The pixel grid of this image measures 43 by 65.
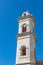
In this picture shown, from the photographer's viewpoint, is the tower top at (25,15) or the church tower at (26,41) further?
the tower top at (25,15)

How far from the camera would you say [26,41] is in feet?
88.2

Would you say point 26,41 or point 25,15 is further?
point 25,15

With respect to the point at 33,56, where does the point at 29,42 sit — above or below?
above

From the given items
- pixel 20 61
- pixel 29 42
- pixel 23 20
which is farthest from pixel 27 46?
pixel 23 20

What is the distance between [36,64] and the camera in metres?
26.2

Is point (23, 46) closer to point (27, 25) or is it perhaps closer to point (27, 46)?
point (27, 46)

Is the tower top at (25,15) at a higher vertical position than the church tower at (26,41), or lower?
higher

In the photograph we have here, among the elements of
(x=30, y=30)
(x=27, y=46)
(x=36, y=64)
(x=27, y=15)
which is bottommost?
(x=36, y=64)

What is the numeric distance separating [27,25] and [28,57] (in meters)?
5.09

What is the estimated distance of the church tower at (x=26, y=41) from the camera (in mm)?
25656

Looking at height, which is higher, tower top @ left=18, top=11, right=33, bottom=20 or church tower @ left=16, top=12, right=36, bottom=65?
tower top @ left=18, top=11, right=33, bottom=20

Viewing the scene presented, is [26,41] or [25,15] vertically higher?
[25,15]

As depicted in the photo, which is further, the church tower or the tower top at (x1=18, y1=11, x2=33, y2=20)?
the tower top at (x1=18, y1=11, x2=33, y2=20)

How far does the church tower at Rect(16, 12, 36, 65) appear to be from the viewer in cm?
2566
